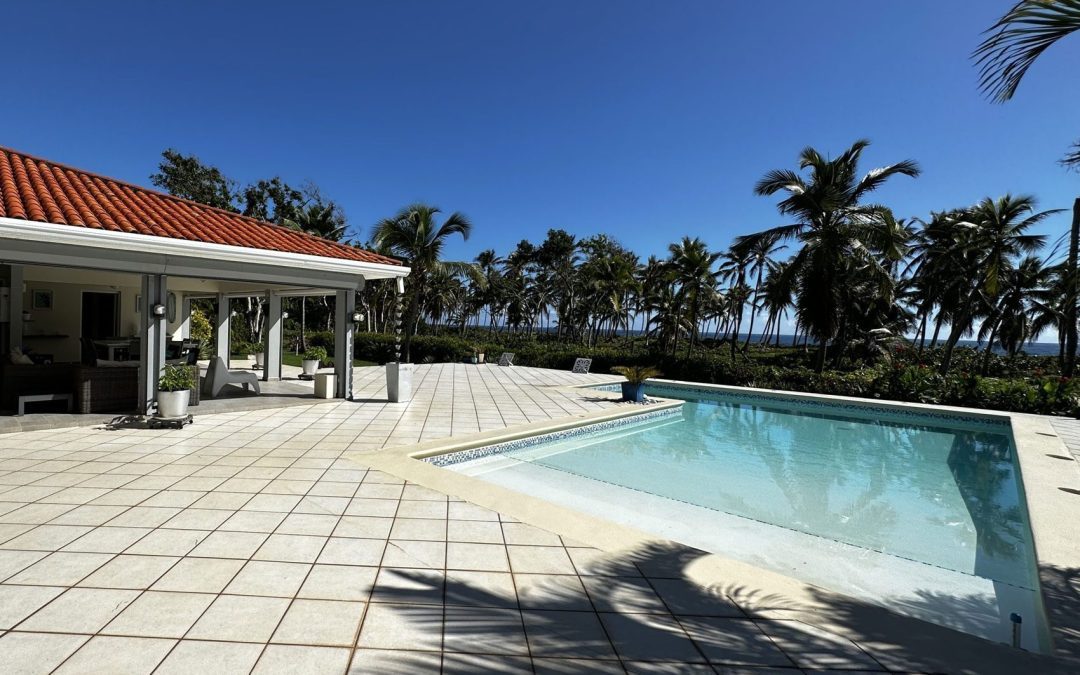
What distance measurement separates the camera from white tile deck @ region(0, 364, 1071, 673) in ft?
8.35

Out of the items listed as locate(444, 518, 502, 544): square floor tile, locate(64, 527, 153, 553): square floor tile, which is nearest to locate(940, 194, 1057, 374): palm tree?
locate(444, 518, 502, 544): square floor tile

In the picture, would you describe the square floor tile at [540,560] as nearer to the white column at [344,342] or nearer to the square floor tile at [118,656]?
the square floor tile at [118,656]

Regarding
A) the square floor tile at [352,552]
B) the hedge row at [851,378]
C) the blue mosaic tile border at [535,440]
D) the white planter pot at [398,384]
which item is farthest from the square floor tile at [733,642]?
the hedge row at [851,378]

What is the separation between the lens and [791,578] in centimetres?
400

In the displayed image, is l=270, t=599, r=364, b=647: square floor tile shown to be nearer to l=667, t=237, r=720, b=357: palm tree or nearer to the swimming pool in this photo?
the swimming pool

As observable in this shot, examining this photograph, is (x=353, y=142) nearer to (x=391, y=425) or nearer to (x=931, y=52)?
(x=391, y=425)

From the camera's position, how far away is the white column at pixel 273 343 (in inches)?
583

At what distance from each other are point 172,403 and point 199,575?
229 inches

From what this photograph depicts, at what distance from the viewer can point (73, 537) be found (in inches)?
151

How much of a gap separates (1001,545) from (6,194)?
14017 mm

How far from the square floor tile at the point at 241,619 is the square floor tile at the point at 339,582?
0.63 feet

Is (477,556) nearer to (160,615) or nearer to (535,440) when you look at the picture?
(160,615)

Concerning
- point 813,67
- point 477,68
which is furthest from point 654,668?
point 477,68

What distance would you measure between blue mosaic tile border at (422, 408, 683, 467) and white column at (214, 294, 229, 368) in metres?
11.3
